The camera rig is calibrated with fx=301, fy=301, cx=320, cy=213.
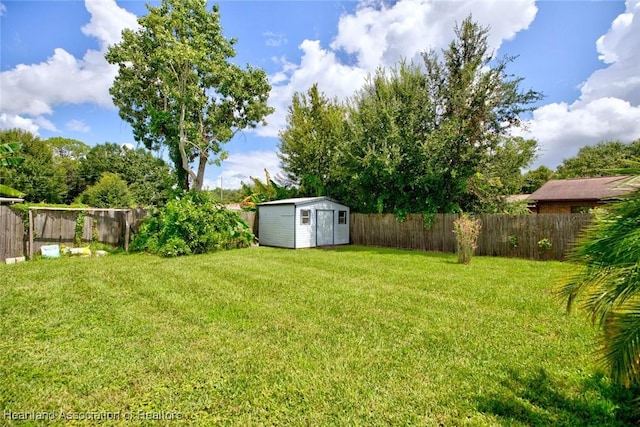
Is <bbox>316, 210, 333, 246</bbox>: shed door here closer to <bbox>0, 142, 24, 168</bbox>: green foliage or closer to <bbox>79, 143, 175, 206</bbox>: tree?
<bbox>0, 142, 24, 168</bbox>: green foliage

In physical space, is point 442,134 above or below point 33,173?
below

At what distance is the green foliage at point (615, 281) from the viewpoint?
167 cm

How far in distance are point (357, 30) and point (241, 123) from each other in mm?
7762

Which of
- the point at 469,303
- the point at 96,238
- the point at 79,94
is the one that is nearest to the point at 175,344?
the point at 469,303

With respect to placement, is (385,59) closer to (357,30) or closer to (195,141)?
(357,30)

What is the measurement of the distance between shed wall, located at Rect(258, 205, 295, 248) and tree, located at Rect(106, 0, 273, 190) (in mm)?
3812

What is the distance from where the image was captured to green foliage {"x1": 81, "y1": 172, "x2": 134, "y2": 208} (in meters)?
26.7

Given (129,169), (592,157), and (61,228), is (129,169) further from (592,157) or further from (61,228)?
(592,157)

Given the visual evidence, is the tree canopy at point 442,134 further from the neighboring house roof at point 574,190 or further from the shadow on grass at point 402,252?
the neighboring house roof at point 574,190

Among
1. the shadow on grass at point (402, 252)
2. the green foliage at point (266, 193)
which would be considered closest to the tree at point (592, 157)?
the shadow on grass at point (402, 252)

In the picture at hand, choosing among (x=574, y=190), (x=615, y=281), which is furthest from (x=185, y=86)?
(x=574, y=190)

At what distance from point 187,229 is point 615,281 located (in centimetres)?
1177

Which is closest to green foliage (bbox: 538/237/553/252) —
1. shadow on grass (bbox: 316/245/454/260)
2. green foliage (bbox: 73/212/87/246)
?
shadow on grass (bbox: 316/245/454/260)

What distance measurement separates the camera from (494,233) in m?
11.5
